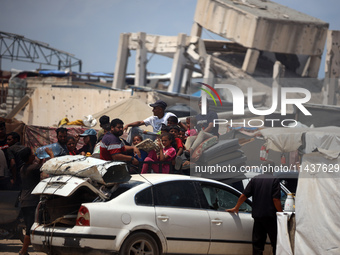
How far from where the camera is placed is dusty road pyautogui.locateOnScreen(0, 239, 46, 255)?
34.9ft

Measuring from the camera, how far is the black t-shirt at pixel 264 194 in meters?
9.04

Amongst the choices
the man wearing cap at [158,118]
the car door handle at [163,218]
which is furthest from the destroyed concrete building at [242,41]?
the car door handle at [163,218]

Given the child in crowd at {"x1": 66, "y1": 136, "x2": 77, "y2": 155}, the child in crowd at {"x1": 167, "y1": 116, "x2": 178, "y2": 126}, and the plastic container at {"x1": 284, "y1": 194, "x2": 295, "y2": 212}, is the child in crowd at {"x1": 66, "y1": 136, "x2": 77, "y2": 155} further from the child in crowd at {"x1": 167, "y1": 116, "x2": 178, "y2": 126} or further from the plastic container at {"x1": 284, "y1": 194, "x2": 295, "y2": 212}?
the plastic container at {"x1": 284, "y1": 194, "x2": 295, "y2": 212}

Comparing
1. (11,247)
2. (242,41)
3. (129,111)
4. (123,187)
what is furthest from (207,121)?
(242,41)

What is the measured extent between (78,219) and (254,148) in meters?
5.58

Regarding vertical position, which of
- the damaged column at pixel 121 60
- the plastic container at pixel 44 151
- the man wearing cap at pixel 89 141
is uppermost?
the plastic container at pixel 44 151

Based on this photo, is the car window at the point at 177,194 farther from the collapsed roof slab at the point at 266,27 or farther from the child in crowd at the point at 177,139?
the collapsed roof slab at the point at 266,27

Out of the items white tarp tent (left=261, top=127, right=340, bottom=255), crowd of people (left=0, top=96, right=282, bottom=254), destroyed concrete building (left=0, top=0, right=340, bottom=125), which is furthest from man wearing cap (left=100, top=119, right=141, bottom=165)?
destroyed concrete building (left=0, top=0, right=340, bottom=125)

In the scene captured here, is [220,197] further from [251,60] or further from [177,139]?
[251,60]

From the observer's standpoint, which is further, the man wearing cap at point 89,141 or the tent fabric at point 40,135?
the tent fabric at point 40,135

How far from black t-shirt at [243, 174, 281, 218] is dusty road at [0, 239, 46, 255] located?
13.0ft

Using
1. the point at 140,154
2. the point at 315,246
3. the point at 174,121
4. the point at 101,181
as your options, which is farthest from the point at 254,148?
Answer: the point at 101,181

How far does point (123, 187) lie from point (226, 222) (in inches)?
65.6

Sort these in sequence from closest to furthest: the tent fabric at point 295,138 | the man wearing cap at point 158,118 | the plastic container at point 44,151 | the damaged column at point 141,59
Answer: the tent fabric at point 295,138, the plastic container at point 44,151, the man wearing cap at point 158,118, the damaged column at point 141,59
